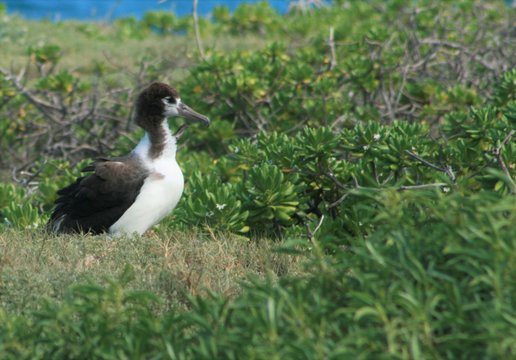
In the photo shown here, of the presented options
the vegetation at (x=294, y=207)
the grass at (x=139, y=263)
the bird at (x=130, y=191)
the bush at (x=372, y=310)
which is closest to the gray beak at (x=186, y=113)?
the bird at (x=130, y=191)

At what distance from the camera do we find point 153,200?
603cm

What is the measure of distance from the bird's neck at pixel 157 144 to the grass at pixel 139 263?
519 mm

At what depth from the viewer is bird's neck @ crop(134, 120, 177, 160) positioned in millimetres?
6230

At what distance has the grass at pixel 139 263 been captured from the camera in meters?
4.79

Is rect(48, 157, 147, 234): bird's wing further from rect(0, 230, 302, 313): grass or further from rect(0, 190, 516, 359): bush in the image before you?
rect(0, 190, 516, 359): bush

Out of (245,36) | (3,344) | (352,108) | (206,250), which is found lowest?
(245,36)

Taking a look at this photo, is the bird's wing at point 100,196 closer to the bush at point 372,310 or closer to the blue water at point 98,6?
the bush at point 372,310

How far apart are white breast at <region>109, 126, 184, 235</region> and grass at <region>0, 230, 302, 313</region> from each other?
0.15m

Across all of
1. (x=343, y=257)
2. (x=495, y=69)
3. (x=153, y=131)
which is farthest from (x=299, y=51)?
(x=343, y=257)

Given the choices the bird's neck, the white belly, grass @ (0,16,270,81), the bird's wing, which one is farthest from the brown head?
grass @ (0,16,270,81)

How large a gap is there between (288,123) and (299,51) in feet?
4.87

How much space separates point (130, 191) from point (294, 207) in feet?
3.39

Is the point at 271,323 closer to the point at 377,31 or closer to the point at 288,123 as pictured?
the point at 288,123

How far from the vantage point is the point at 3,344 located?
148 inches
